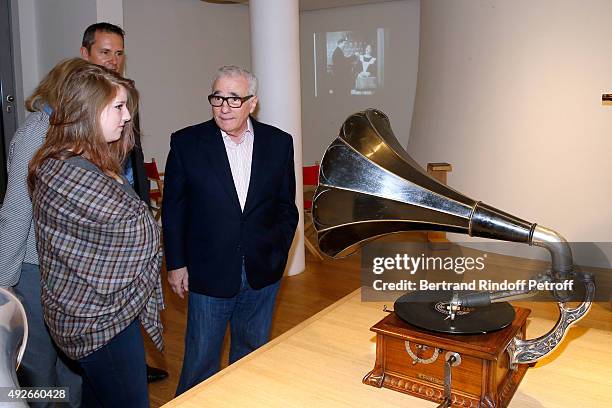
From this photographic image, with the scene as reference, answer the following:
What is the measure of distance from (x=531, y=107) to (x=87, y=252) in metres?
4.77

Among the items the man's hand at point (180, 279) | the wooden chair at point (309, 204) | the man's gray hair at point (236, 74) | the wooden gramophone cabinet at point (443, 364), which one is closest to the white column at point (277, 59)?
the wooden chair at point (309, 204)

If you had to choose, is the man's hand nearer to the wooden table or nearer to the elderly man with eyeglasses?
the elderly man with eyeglasses

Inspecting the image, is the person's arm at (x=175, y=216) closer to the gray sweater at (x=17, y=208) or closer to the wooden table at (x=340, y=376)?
the gray sweater at (x=17, y=208)

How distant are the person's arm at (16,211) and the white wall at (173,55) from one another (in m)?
5.16

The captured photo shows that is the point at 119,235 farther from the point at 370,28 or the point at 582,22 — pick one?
the point at 370,28

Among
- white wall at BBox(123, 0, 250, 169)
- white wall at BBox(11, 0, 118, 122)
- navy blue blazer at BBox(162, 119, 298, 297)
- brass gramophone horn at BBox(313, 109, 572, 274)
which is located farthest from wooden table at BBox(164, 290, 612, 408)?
white wall at BBox(123, 0, 250, 169)

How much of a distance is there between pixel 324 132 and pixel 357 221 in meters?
7.76

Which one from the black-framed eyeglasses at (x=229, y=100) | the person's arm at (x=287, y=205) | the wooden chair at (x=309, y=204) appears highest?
the black-framed eyeglasses at (x=229, y=100)

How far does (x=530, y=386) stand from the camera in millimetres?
1584

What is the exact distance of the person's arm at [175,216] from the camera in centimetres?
244

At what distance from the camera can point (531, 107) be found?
218 inches

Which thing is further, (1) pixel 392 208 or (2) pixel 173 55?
(2) pixel 173 55

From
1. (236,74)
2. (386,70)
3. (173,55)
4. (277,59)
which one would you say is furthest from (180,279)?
(386,70)

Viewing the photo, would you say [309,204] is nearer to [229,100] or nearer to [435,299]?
[229,100]
